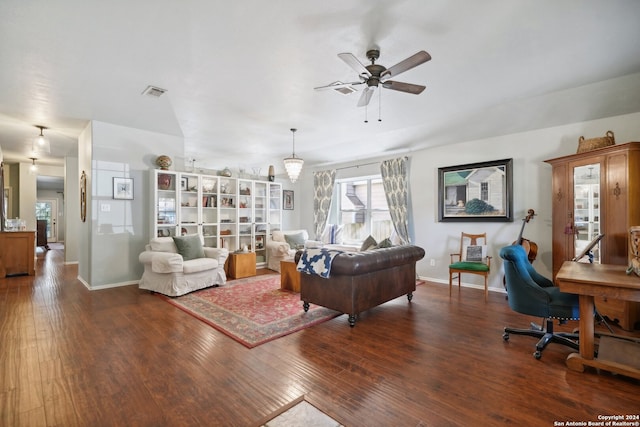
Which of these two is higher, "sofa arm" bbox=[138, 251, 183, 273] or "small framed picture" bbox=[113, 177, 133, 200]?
"small framed picture" bbox=[113, 177, 133, 200]

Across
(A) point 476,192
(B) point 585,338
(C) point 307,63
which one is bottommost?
(B) point 585,338

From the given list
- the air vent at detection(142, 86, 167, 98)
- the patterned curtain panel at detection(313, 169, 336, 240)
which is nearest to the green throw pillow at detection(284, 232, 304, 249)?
the patterned curtain panel at detection(313, 169, 336, 240)

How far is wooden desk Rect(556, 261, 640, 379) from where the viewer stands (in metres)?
2.05

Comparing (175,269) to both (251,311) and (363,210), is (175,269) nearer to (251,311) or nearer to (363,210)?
(251,311)

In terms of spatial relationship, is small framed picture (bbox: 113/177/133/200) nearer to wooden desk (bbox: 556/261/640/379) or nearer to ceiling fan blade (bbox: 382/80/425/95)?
ceiling fan blade (bbox: 382/80/425/95)

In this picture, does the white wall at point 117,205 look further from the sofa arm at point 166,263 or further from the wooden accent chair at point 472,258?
the wooden accent chair at point 472,258

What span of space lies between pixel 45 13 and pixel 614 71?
5504mm

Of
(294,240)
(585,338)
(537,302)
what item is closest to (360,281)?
(537,302)

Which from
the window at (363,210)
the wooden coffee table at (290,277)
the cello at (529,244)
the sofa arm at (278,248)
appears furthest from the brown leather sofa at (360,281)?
the window at (363,210)

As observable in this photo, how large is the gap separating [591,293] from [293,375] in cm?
228

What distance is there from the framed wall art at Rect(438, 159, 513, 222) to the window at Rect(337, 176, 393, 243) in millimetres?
1396

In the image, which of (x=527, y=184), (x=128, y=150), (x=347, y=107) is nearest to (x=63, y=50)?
(x=128, y=150)

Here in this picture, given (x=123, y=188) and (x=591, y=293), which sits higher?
(x=123, y=188)

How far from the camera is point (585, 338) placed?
228 cm
